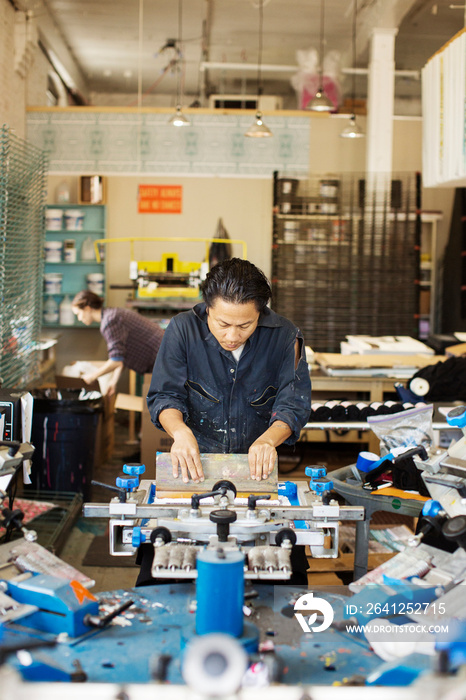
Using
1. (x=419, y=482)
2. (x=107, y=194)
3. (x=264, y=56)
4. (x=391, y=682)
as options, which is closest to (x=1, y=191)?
(x=419, y=482)

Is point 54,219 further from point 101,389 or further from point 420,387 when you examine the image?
point 420,387

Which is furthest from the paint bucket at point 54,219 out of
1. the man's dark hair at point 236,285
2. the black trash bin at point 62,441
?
the man's dark hair at point 236,285

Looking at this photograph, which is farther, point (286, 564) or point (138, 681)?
point (286, 564)

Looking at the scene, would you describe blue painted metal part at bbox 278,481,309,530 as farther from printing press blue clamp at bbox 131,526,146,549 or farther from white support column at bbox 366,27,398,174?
white support column at bbox 366,27,398,174

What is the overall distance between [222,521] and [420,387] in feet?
8.26

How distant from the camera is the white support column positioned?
655 cm

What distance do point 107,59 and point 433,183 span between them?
20.7ft

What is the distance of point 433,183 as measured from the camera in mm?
4074

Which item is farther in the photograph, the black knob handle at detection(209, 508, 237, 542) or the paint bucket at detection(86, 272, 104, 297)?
the paint bucket at detection(86, 272, 104, 297)

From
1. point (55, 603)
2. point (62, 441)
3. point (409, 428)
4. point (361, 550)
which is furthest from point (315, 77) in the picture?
point (55, 603)

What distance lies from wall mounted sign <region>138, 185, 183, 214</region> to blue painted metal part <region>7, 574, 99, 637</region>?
623 cm

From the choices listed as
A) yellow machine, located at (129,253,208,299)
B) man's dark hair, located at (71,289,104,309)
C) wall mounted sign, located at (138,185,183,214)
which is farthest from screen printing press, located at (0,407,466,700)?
wall mounted sign, located at (138,185,183,214)

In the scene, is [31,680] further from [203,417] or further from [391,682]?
[203,417]

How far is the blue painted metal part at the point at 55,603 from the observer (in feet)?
4.39
